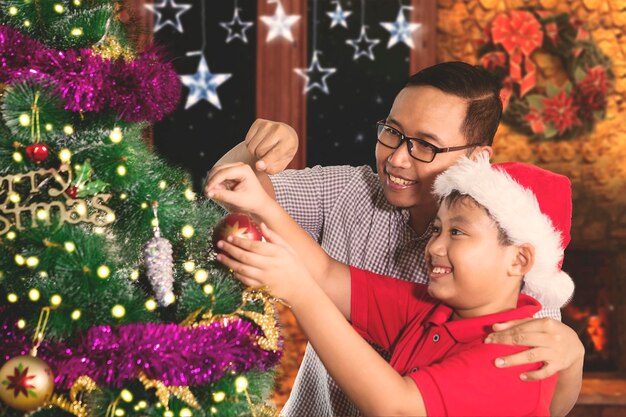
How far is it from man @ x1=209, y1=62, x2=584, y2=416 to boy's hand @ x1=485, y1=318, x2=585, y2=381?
1.13ft

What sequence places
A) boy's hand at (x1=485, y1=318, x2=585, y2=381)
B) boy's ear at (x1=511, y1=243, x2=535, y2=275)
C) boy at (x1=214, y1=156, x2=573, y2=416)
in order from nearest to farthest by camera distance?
1. boy at (x1=214, y1=156, x2=573, y2=416)
2. boy's hand at (x1=485, y1=318, x2=585, y2=381)
3. boy's ear at (x1=511, y1=243, x2=535, y2=275)

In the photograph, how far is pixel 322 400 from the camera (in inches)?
76.9

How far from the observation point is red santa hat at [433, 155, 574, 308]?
1409mm

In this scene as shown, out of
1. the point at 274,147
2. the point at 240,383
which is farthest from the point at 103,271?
the point at 274,147

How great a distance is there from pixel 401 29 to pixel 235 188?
10.9ft

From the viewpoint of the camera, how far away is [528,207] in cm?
144

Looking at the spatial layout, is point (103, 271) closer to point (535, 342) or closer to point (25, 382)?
point (25, 382)

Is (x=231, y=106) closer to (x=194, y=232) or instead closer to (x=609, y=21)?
(x=609, y=21)

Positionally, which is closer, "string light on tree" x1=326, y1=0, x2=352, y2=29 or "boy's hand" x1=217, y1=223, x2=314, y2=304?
"boy's hand" x1=217, y1=223, x2=314, y2=304

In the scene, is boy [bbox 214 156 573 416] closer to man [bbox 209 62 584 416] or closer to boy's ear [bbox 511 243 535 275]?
boy's ear [bbox 511 243 535 275]

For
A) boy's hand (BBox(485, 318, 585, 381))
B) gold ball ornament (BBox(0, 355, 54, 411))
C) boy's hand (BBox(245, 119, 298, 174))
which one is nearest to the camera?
gold ball ornament (BBox(0, 355, 54, 411))

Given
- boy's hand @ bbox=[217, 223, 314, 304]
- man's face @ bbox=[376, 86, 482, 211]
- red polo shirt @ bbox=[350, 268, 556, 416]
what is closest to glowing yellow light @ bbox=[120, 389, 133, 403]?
boy's hand @ bbox=[217, 223, 314, 304]

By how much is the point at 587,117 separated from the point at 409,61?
1.06 m

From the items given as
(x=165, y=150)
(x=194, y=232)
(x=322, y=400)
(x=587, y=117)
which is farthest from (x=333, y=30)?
(x=194, y=232)
